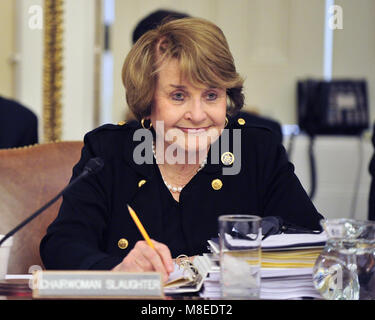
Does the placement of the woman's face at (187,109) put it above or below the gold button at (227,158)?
above

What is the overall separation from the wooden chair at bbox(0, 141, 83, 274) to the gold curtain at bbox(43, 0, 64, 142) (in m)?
1.70

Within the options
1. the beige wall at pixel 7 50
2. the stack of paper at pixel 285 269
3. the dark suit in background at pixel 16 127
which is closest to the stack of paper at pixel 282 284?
the stack of paper at pixel 285 269

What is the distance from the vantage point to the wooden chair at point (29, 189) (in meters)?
1.55

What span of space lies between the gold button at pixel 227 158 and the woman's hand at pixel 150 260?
513 millimetres

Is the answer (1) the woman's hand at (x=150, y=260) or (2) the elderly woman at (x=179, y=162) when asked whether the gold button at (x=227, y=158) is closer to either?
(2) the elderly woman at (x=179, y=162)

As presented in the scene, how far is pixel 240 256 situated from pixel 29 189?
2.52 feet

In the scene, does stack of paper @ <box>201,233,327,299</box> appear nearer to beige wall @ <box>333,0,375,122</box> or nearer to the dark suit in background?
the dark suit in background

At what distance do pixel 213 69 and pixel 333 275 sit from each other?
0.59m

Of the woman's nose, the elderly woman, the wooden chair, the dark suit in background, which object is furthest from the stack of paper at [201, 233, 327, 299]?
the dark suit in background

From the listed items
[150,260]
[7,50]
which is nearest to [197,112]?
[150,260]
